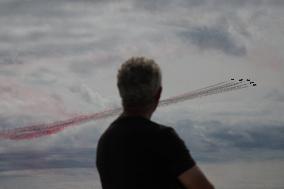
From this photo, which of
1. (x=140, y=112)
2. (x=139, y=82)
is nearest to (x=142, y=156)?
(x=140, y=112)

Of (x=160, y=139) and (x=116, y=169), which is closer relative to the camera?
(x=160, y=139)

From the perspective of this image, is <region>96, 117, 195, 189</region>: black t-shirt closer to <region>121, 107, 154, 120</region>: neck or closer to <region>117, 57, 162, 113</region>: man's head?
<region>121, 107, 154, 120</region>: neck

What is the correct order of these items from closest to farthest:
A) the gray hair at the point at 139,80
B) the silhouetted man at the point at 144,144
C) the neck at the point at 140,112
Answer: the silhouetted man at the point at 144,144 < the gray hair at the point at 139,80 < the neck at the point at 140,112

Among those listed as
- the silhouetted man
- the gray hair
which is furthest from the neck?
the gray hair

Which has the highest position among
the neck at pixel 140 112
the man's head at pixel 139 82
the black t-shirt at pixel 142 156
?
the man's head at pixel 139 82

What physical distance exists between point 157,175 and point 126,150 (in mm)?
666

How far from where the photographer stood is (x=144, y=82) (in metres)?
8.86

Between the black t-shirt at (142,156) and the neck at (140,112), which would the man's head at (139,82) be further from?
the black t-shirt at (142,156)

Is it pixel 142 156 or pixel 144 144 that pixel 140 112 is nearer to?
pixel 144 144

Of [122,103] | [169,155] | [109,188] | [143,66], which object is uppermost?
[143,66]

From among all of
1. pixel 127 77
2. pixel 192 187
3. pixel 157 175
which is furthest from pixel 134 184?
pixel 127 77

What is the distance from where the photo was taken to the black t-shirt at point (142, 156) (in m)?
8.67

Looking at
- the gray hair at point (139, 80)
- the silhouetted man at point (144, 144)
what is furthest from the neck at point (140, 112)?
the gray hair at point (139, 80)

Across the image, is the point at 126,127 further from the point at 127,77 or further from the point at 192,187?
the point at 192,187
